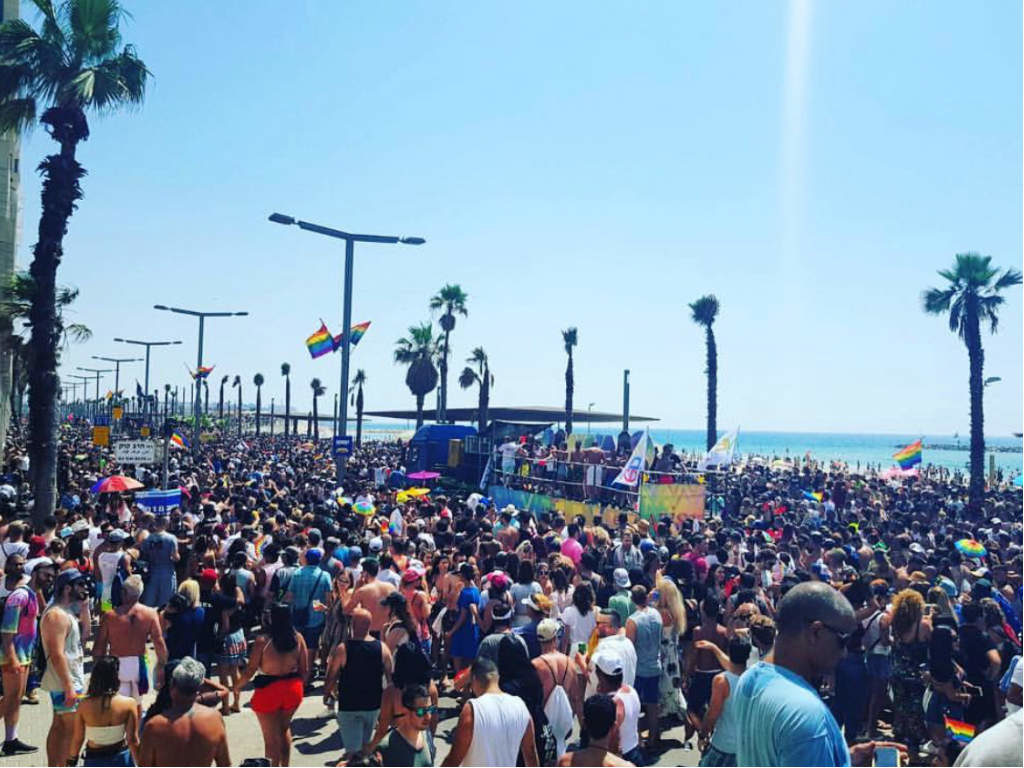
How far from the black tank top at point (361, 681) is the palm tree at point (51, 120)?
468 inches

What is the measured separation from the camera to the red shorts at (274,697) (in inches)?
247

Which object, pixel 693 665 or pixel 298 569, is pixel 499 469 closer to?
pixel 298 569

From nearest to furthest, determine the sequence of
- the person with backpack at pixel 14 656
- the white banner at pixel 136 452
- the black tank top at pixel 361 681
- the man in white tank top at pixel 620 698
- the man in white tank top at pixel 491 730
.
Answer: the man in white tank top at pixel 491 730 < the man in white tank top at pixel 620 698 < the black tank top at pixel 361 681 < the person with backpack at pixel 14 656 < the white banner at pixel 136 452

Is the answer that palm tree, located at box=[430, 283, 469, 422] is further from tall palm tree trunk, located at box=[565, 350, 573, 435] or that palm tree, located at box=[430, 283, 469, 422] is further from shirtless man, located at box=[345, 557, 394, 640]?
shirtless man, located at box=[345, 557, 394, 640]

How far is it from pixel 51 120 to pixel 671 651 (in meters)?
15.6

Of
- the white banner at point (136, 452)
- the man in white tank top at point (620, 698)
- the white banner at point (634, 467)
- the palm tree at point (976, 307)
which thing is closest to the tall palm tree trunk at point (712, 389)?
the palm tree at point (976, 307)

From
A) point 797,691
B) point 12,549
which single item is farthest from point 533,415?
point 797,691

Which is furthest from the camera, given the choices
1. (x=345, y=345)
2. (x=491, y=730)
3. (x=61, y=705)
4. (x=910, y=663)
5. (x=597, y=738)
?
(x=345, y=345)

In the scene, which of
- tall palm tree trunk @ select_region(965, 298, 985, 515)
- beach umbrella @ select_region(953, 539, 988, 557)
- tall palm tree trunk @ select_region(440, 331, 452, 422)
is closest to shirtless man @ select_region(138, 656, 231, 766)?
beach umbrella @ select_region(953, 539, 988, 557)

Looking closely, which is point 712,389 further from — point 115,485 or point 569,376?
point 115,485

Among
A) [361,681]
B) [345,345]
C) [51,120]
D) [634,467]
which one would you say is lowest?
[361,681]

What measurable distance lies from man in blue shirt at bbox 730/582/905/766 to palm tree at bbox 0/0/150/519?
52.3 feet

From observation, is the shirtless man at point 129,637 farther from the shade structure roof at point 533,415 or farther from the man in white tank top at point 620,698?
the shade structure roof at point 533,415

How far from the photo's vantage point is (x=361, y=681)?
6.25 m
